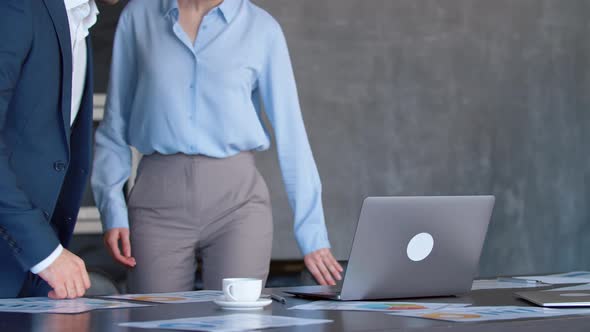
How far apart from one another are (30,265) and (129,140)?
3.26 feet

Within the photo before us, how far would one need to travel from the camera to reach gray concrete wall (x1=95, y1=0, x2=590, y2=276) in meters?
5.61

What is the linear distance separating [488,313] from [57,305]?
928 mm

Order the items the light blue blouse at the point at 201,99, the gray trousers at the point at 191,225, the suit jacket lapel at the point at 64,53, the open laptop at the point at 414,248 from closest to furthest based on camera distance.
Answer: the open laptop at the point at 414,248 → the suit jacket lapel at the point at 64,53 → the gray trousers at the point at 191,225 → the light blue blouse at the point at 201,99

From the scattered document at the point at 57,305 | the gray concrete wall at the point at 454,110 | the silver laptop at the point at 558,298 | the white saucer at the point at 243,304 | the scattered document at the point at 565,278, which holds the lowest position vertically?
the scattered document at the point at 57,305

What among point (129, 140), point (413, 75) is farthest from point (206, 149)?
point (413, 75)

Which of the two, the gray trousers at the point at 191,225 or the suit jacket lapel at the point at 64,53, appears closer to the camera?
the suit jacket lapel at the point at 64,53

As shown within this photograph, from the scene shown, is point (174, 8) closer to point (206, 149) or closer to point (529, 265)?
point (206, 149)

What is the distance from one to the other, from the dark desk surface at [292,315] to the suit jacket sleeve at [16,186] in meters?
0.29

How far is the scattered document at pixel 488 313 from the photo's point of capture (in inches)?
75.6

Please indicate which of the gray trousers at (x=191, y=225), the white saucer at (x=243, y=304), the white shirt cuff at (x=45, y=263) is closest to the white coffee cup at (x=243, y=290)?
the white saucer at (x=243, y=304)

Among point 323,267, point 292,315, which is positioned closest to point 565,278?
point 323,267

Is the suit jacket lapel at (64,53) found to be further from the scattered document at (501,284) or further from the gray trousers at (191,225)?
the scattered document at (501,284)

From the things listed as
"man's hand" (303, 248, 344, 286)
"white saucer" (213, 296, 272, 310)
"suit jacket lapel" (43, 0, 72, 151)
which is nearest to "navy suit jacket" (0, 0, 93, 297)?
"suit jacket lapel" (43, 0, 72, 151)

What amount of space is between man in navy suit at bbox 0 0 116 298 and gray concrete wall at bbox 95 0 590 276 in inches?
107
